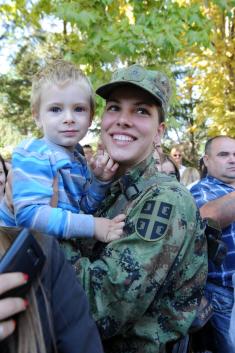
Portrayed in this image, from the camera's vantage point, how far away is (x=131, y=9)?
5.94 metres

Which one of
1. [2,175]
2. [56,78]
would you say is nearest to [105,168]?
[56,78]

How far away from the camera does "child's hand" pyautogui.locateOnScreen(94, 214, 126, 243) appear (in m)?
1.85

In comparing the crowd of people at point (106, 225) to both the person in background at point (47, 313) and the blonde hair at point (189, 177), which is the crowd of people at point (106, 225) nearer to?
the person in background at point (47, 313)

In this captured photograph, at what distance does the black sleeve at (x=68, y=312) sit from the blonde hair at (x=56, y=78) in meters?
1.14

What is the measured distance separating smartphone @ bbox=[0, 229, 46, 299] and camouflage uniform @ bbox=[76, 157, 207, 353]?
1.87 ft

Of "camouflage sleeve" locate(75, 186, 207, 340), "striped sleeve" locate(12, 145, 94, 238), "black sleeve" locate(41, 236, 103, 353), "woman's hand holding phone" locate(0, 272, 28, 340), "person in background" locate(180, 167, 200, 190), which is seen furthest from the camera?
"person in background" locate(180, 167, 200, 190)

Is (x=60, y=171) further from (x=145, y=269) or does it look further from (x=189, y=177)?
(x=189, y=177)

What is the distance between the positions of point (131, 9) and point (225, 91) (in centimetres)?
602

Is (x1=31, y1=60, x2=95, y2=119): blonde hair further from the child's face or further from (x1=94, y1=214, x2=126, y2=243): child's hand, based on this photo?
(x1=94, y1=214, x2=126, y2=243): child's hand

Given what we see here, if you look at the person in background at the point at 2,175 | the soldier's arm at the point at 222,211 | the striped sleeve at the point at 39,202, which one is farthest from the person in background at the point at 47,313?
the person in background at the point at 2,175

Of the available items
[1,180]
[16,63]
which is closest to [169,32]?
[1,180]

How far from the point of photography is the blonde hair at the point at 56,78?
7.50 feet

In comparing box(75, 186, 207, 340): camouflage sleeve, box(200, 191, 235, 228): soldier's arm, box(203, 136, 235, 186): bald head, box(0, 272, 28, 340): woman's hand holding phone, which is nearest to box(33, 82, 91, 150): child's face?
box(75, 186, 207, 340): camouflage sleeve

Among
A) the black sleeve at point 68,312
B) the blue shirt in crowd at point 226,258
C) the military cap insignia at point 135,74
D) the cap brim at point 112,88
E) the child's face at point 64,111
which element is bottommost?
the blue shirt in crowd at point 226,258
